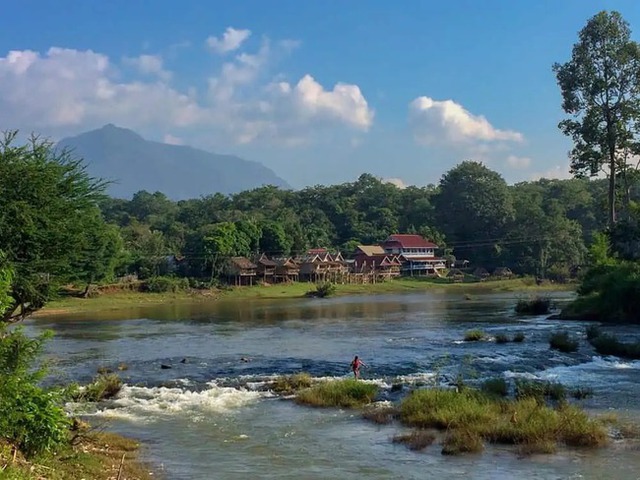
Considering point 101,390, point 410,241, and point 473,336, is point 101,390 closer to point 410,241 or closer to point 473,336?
point 473,336

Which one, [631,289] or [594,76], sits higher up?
[594,76]

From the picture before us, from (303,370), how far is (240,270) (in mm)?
63701

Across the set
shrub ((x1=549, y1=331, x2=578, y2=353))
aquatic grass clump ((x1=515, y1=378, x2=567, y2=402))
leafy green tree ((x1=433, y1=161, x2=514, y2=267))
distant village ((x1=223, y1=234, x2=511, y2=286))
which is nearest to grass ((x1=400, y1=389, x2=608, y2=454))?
aquatic grass clump ((x1=515, y1=378, x2=567, y2=402))

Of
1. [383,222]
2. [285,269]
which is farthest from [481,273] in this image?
[285,269]

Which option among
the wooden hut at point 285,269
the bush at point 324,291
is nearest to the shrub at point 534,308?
the bush at point 324,291

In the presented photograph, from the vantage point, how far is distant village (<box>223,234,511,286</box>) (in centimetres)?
9169

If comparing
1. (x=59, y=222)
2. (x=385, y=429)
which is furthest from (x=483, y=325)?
(x=59, y=222)

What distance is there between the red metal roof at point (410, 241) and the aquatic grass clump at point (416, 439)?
99.8m

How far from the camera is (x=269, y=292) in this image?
8712 cm

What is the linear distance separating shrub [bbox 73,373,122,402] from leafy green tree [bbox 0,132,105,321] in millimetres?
2904

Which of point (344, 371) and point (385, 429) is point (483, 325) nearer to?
point (344, 371)

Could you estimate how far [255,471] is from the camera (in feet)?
41.5

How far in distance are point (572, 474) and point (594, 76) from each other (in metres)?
39.1

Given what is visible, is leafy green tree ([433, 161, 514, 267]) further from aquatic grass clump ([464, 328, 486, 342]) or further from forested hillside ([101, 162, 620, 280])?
aquatic grass clump ([464, 328, 486, 342])
